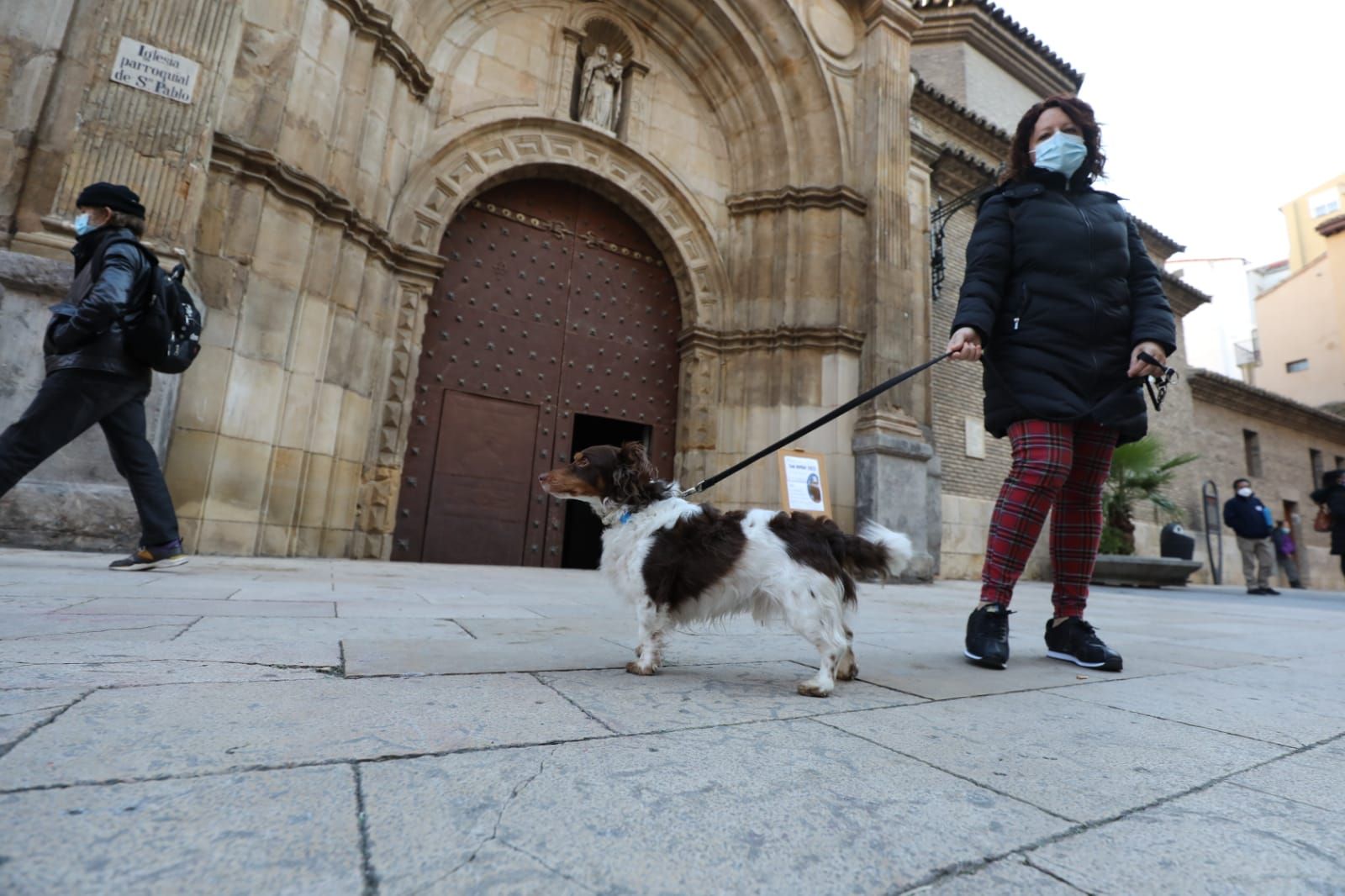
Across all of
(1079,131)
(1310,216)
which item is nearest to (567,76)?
(1079,131)

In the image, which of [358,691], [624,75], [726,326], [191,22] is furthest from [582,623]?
[624,75]

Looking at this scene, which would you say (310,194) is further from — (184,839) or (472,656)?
(184,839)

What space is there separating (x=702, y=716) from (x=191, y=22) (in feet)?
22.5

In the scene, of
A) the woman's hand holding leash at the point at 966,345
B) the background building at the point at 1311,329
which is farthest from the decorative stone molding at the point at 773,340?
the background building at the point at 1311,329

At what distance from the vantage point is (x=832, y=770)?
1.19 m

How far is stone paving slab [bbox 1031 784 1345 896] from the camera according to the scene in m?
0.83

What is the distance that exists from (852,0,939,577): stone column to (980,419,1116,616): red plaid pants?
17.5 ft

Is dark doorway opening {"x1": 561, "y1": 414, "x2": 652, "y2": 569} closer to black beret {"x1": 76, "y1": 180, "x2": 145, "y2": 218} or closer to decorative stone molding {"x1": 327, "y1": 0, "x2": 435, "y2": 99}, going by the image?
decorative stone molding {"x1": 327, "y1": 0, "x2": 435, "y2": 99}

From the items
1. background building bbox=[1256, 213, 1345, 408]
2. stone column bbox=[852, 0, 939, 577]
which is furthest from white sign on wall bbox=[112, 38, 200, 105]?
background building bbox=[1256, 213, 1345, 408]

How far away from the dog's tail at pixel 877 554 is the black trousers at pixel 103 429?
13.1 feet

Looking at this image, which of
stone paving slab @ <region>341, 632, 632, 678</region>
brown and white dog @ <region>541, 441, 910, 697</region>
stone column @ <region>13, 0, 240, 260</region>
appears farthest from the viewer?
stone column @ <region>13, 0, 240, 260</region>

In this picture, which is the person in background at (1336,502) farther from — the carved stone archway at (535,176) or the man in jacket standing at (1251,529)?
the carved stone archway at (535,176)

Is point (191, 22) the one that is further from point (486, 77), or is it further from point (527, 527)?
point (527, 527)

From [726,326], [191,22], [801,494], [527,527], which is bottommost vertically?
[527,527]
